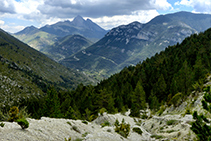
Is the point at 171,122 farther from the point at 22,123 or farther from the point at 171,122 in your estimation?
the point at 22,123

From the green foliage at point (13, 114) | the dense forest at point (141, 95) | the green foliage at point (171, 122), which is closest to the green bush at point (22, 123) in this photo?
the green foliage at point (13, 114)

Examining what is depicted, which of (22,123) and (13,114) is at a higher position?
(22,123)

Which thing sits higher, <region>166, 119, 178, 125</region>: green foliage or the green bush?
the green bush

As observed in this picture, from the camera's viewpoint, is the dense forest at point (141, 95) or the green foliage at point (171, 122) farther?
the dense forest at point (141, 95)

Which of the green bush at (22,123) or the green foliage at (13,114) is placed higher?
the green bush at (22,123)

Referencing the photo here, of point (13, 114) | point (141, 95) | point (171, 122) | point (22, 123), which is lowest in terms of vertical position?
point (141, 95)

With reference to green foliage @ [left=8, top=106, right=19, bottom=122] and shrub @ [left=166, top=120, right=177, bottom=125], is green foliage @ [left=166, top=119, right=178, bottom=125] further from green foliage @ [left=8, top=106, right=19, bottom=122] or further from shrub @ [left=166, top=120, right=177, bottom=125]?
green foliage @ [left=8, top=106, right=19, bottom=122]

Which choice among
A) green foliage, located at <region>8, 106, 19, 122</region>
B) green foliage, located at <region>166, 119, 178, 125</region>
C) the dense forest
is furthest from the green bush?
the dense forest

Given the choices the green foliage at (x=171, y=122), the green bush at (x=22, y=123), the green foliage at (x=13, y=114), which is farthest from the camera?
the green foliage at (x=171, y=122)

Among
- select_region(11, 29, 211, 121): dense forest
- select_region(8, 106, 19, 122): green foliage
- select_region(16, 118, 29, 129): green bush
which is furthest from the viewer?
select_region(11, 29, 211, 121): dense forest

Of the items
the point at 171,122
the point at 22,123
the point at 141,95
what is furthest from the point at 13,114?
the point at 141,95

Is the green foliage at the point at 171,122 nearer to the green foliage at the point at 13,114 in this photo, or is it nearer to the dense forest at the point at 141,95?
the dense forest at the point at 141,95

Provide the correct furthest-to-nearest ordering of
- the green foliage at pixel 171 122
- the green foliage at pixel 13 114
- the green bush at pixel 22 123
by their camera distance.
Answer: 1. the green foliage at pixel 171 122
2. the green foliage at pixel 13 114
3. the green bush at pixel 22 123

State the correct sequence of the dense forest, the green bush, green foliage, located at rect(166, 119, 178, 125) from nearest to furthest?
the green bush
green foliage, located at rect(166, 119, 178, 125)
the dense forest
